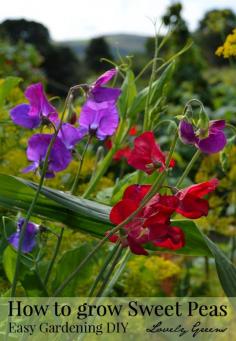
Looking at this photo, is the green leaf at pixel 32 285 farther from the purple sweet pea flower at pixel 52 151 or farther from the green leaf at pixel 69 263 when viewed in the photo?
the purple sweet pea flower at pixel 52 151

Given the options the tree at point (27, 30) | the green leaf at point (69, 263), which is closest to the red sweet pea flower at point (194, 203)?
the green leaf at point (69, 263)

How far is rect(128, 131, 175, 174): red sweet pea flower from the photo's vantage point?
3.25 ft

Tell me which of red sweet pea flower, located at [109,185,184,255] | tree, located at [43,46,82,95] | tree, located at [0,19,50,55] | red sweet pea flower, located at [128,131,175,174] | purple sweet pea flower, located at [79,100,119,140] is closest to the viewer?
red sweet pea flower, located at [109,185,184,255]

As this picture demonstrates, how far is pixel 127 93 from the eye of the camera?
1332 mm

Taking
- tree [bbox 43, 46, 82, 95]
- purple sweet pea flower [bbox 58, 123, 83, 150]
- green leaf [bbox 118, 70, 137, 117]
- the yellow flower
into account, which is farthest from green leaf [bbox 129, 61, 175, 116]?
tree [bbox 43, 46, 82, 95]

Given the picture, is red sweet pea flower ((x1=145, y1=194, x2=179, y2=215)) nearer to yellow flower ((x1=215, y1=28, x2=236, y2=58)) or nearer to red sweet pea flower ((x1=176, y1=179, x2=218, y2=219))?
red sweet pea flower ((x1=176, y1=179, x2=218, y2=219))

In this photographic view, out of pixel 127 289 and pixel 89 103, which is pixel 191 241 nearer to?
pixel 89 103

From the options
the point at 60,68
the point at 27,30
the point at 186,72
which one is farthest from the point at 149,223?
the point at 60,68

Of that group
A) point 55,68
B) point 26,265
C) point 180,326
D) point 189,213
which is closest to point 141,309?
point 180,326

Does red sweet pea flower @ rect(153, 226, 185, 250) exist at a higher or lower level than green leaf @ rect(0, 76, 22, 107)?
lower

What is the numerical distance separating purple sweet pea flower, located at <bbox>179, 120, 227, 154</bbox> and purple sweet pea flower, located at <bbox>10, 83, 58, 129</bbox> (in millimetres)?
223

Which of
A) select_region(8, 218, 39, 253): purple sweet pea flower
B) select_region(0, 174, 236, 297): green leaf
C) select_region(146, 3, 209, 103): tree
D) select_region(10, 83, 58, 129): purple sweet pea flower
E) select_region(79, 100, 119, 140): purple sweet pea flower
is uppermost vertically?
select_region(10, 83, 58, 129): purple sweet pea flower

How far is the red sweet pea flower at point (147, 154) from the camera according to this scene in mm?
990

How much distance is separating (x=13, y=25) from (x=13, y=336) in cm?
903
